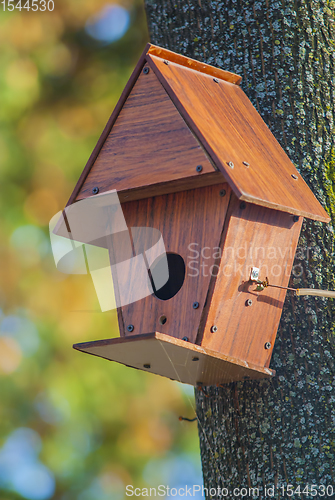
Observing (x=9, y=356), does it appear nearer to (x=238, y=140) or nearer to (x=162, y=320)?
(x=162, y=320)

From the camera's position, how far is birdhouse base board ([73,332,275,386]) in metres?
1.32

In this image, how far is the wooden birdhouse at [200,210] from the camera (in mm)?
1402

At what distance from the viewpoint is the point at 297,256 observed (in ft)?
5.52

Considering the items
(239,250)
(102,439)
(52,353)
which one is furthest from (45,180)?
(239,250)

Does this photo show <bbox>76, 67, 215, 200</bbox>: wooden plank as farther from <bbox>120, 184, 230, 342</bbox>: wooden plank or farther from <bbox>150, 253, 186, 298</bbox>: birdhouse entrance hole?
<bbox>150, 253, 186, 298</bbox>: birdhouse entrance hole

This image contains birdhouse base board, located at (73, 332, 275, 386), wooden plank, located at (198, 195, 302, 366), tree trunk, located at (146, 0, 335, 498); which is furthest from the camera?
tree trunk, located at (146, 0, 335, 498)

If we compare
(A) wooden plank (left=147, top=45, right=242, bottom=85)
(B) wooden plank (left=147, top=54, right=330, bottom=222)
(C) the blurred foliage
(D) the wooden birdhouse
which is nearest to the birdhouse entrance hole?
(D) the wooden birdhouse

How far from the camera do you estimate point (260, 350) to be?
1.54 m

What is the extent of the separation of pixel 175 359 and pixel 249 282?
0.28m

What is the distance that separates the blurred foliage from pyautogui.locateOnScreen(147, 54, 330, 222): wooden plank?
9.22 feet

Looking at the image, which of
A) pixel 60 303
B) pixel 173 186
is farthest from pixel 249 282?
pixel 60 303

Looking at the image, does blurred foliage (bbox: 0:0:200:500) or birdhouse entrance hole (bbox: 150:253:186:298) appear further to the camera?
blurred foliage (bbox: 0:0:200:500)

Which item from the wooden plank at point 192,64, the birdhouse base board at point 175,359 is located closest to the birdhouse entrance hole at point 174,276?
the birdhouse base board at point 175,359

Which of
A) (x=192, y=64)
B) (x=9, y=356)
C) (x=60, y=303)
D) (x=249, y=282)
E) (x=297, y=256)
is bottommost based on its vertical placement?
(x=9, y=356)
